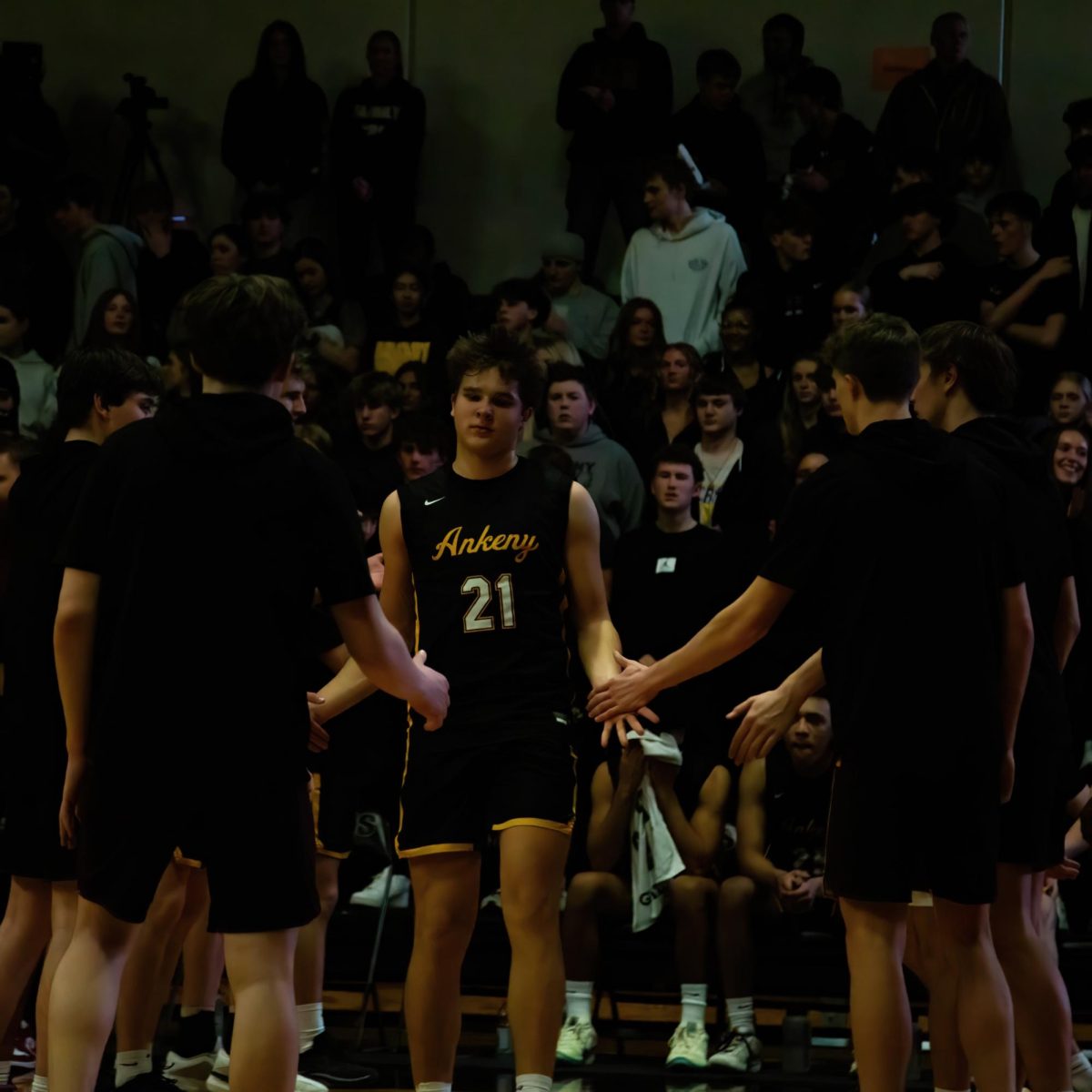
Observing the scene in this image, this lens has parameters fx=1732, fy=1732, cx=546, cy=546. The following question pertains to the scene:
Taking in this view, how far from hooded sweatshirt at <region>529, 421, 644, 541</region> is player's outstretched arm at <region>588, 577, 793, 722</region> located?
3610mm

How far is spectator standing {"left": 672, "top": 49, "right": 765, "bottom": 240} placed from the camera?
11.0 meters

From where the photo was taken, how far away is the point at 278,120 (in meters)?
12.1

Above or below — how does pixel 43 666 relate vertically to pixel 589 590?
below

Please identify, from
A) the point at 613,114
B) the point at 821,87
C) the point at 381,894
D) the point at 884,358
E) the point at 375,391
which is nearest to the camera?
the point at 884,358

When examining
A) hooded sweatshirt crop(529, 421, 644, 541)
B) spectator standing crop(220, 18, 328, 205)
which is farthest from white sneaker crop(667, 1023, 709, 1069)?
spectator standing crop(220, 18, 328, 205)

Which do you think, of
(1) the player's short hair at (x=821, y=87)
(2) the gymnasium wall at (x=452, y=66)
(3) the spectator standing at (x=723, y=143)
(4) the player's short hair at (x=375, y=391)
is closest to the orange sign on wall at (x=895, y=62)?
(2) the gymnasium wall at (x=452, y=66)

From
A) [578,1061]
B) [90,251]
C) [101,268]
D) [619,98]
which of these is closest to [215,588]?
[578,1061]

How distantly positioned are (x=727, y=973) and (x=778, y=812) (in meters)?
0.67

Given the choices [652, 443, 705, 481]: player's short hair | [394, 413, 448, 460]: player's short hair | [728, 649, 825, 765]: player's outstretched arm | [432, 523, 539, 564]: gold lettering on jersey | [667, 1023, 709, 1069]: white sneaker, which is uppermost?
[394, 413, 448, 460]: player's short hair

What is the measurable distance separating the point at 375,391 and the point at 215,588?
5.54m

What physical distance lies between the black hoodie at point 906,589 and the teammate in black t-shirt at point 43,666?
1842 millimetres

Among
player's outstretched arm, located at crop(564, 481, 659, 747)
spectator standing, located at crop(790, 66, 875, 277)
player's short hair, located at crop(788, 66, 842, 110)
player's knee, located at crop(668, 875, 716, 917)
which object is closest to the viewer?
player's outstretched arm, located at crop(564, 481, 659, 747)

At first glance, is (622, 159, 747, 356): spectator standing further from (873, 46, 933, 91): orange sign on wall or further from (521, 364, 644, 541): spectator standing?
(873, 46, 933, 91): orange sign on wall

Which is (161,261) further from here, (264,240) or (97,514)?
(97,514)
